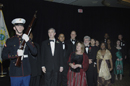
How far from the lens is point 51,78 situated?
2809mm

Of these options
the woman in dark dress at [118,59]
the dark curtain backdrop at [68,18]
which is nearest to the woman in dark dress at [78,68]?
the woman in dark dress at [118,59]

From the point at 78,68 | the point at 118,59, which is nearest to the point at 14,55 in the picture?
the point at 78,68

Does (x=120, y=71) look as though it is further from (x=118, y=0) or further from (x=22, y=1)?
(x=22, y=1)

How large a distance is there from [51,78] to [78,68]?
64cm

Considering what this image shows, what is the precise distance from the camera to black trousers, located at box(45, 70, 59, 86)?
2.76 m

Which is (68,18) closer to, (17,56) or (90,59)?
(90,59)

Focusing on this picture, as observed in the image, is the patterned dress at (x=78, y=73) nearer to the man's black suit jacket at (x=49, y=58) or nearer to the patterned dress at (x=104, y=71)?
the man's black suit jacket at (x=49, y=58)

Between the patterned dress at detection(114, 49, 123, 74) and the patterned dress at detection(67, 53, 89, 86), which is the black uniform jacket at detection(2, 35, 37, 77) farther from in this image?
the patterned dress at detection(114, 49, 123, 74)

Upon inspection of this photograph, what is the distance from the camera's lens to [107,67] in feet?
11.1

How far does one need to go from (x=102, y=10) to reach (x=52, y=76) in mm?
6462

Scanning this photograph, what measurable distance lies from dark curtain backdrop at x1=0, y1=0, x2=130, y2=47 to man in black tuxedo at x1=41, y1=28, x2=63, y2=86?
10.0 ft

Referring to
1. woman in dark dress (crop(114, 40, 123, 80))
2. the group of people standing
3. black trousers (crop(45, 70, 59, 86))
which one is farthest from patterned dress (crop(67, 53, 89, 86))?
woman in dark dress (crop(114, 40, 123, 80))

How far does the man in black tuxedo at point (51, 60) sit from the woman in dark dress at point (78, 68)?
0.33 metres

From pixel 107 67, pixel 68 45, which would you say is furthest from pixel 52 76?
pixel 107 67
